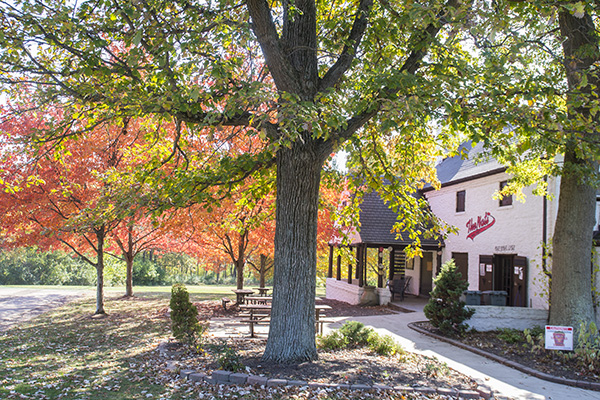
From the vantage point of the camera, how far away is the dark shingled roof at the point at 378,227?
19234 millimetres

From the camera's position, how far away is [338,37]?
8539mm

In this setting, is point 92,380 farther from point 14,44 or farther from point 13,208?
point 13,208

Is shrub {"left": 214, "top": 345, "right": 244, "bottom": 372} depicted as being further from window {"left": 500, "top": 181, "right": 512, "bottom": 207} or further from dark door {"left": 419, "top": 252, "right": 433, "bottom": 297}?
dark door {"left": 419, "top": 252, "right": 433, "bottom": 297}

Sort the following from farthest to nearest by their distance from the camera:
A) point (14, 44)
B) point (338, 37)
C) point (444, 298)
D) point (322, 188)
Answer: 1. point (322, 188)
2. point (444, 298)
3. point (338, 37)
4. point (14, 44)

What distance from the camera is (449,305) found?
1200 centimetres

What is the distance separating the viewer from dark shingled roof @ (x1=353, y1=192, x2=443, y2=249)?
19.2 meters

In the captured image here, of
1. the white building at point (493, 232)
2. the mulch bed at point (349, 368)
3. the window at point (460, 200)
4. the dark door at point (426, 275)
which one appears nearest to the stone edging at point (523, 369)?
the mulch bed at point (349, 368)

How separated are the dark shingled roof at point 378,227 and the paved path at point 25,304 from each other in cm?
1233

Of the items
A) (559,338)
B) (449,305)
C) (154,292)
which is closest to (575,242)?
(559,338)

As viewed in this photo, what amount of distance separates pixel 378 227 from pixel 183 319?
1280cm

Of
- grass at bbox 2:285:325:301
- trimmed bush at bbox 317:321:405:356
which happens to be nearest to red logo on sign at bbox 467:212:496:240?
trimmed bush at bbox 317:321:405:356

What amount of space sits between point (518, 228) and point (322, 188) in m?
6.91

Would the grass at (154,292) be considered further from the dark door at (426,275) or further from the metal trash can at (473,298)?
the metal trash can at (473,298)

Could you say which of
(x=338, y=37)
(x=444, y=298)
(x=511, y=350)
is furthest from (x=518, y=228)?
(x=338, y=37)
